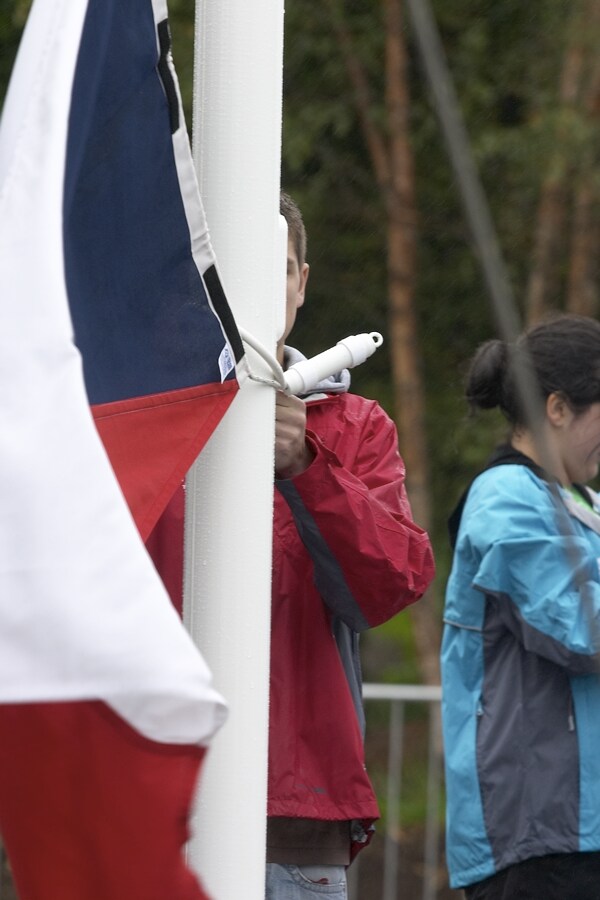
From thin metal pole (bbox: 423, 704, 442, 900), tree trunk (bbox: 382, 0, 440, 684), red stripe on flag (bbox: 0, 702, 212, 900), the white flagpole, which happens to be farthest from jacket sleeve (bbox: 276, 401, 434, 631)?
tree trunk (bbox: 382, 0, 440, 684)

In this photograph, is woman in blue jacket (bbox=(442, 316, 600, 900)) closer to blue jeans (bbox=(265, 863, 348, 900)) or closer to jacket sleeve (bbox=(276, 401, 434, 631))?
jacket sleeve (bbox=(276, 401, 434, 631))

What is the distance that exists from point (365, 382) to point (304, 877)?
5007 mm

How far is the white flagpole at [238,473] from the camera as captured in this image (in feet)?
5.41

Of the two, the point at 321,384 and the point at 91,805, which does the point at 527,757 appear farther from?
the point at 91,805

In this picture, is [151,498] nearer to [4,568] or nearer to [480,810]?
[4,568]

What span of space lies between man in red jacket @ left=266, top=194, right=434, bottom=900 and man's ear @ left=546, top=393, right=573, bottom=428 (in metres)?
0.83

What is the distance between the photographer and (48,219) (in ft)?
4.72

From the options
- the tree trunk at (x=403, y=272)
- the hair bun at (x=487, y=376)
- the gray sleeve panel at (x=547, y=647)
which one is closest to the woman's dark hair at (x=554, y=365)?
the hair bun at (x=487, y=376)

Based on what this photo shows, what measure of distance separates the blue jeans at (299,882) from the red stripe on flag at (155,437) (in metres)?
0.83

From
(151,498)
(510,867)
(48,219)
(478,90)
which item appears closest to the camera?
(48,219)

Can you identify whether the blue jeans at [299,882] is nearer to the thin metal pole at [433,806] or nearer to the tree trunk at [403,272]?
the thin metal pole at [433,806]

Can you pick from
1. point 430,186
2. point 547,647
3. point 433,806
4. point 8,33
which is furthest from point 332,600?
point 430,186

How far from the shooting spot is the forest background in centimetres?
589

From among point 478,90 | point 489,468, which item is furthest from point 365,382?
point 489,468
